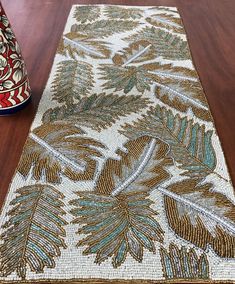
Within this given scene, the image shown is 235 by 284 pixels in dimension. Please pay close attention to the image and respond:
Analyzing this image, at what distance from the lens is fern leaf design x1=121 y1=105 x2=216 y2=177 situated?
0.55 m

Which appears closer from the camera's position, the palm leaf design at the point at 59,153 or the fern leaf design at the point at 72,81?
the palm leaf design at the point at 59,153

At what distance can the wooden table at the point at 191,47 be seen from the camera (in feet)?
1.99

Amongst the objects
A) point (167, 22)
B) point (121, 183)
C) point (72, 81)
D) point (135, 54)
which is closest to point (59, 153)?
point (121, 183)

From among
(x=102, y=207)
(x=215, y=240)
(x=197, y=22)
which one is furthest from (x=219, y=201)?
(x=197, y=22)

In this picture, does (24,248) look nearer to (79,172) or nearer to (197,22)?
(79,172)

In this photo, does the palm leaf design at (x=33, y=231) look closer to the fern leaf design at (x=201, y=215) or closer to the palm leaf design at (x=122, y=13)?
the fern leaf design at (x=201, y=215)

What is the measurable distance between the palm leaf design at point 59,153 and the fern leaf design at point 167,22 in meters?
0.48

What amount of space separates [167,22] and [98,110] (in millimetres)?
447

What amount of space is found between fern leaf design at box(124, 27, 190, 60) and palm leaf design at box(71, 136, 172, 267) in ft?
1.08

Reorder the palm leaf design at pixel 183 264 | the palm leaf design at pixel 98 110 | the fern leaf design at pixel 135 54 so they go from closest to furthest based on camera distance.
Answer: the palm leaf design at pixel 183 264 < the palm leaf design at pixel 98 110 < the fern leaf design at pixel 135 54

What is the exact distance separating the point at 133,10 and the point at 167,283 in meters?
0.84

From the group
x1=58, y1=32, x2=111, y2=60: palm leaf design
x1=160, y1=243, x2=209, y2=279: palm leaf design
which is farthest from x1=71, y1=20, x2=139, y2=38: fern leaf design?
x1=160, y1=243, x2=209, y2=279: palm leaf design

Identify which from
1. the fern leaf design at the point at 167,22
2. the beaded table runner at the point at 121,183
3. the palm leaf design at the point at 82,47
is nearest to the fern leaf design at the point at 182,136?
the beaded table runner at the point at 121,183

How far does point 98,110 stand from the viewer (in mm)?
674
